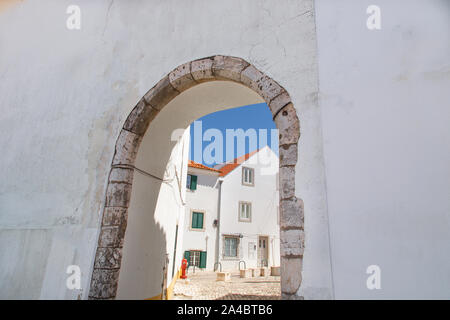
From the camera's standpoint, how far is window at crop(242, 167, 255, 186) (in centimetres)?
1648

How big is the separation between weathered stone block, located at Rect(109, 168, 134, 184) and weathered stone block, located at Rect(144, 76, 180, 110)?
2.62ft

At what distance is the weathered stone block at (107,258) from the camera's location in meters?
2.97

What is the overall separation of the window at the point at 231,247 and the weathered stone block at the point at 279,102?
42.7ft

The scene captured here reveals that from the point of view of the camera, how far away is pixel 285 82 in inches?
115

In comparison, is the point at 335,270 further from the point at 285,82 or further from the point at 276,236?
the point at 276,236

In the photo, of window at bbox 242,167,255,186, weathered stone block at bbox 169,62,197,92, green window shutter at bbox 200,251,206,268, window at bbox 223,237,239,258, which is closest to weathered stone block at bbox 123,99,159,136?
weathered stone block at bbox 169,62,197,92

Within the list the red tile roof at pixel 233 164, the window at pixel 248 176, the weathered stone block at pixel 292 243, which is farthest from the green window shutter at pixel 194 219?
the weathered stone block at pixel 292 243

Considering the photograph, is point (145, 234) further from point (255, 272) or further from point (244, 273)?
point (255, 272)

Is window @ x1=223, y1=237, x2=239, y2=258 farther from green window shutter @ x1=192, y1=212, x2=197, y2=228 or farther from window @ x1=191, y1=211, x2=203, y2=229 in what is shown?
green window shutter @ x1=192, y1=212, x2=197, y2=228

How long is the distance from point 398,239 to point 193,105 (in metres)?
2.80

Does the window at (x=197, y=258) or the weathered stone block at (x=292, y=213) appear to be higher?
the weathered stone block at (x=292, y=213)

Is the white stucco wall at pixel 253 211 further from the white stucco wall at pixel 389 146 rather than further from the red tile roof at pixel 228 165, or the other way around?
the white stucco wall at pixel 389 146

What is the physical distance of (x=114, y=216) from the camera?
3.13 meters
